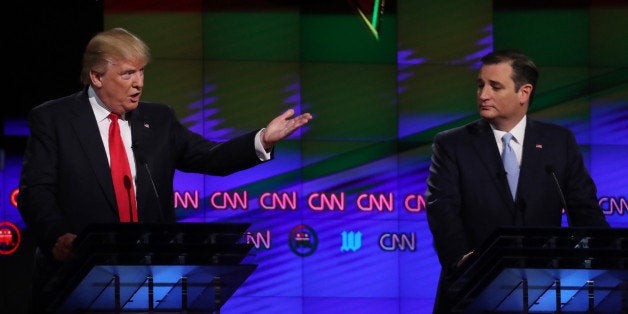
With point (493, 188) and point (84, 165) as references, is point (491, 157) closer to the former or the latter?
point (493, 188)

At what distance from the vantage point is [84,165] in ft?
12.9

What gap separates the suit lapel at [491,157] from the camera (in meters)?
4.26

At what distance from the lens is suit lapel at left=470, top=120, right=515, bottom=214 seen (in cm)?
426

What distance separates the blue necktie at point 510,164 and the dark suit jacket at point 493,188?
0.09ft

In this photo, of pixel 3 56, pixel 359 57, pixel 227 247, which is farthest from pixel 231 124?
pixel 227 247

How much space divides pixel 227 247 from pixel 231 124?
461 cm

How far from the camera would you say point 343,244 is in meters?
7.86

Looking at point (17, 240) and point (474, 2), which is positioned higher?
point (474, 2)

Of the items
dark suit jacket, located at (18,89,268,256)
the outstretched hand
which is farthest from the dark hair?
dark suit jacket, located at (18,89,268,256)

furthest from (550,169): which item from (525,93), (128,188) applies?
(128,188)

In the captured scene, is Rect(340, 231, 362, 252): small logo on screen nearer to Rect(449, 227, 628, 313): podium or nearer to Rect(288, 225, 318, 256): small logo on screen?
Rect(288, 225, 318, 256): small logo on screen

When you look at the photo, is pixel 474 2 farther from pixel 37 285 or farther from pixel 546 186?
pixel 37 285

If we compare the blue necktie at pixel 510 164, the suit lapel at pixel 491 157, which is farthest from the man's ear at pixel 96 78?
the blue necktie at pixel 510 164

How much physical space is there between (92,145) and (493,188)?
1.45m
